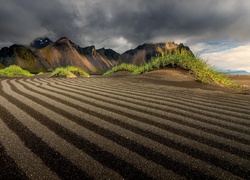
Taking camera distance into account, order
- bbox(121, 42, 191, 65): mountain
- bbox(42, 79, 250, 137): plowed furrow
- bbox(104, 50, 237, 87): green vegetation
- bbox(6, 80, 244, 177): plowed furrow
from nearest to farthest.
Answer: bbox(6, 80, 244, 177): plowed furrow < bbox(42, 79, 250, 137): plowed furrow < bbox(104, 50, 237, 87): green vegetation < bbox(121, 42, 191, 65): mountain

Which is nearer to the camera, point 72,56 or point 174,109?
point 174,109

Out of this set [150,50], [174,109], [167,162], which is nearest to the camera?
[167,162]

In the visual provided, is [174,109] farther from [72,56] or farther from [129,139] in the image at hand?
[72,56]

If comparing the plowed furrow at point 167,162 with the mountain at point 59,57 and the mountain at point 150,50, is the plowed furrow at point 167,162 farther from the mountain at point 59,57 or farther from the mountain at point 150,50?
the mountain at point 59,57

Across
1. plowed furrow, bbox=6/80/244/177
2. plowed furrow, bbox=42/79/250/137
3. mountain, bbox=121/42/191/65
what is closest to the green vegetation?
mountain, bbox=121/42/191/65

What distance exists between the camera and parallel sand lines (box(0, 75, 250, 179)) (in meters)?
1.15

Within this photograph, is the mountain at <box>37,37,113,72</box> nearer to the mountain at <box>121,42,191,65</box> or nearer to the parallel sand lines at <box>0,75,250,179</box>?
the mountain at <box>121,42,191,65</box>

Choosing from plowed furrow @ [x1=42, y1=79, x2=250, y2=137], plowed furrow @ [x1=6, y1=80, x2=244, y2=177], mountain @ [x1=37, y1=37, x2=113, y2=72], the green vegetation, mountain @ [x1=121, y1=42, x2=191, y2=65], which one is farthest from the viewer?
mountain @ [x1=37, y1=37, x2=113, y2=72]

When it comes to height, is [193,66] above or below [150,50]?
above

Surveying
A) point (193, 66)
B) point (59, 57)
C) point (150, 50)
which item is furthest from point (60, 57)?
point (193, 66)

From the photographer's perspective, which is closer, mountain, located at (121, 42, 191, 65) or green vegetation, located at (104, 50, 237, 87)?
green vegetation, located at (104, 50, 237, 87)

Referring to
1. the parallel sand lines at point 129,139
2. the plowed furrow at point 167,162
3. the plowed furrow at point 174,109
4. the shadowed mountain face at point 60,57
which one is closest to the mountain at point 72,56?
the shadowed mountain face at point 60,57

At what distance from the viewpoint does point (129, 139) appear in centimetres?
154

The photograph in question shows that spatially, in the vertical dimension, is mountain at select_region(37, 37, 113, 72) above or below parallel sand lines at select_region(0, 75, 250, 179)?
below
